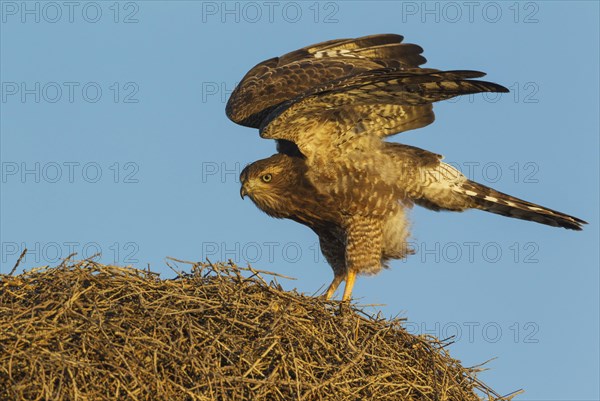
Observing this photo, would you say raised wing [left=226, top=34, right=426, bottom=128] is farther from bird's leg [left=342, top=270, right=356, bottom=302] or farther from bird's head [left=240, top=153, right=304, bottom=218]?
bird's leg [left=342, top=270, right=356, bottom=302]

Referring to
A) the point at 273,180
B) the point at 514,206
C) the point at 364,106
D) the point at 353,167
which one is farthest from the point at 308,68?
the point at 514,206

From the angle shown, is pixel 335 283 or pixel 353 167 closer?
pixel 353 167

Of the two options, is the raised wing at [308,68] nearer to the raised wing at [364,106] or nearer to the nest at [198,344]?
the raised wing at [364,106]

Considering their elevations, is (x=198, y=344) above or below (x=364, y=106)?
below

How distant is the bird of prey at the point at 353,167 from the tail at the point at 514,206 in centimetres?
1

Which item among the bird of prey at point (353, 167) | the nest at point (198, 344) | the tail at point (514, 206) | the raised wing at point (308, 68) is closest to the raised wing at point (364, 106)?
the bird of prey at point (353, 167)

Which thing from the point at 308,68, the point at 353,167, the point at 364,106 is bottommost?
the point at 353,167

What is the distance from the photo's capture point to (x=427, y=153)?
10086mm

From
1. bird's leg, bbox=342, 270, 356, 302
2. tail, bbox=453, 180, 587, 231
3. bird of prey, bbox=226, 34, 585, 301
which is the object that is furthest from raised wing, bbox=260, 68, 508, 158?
bird's leg, bbox=342, 270, 356, 302

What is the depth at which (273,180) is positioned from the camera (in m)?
9.52

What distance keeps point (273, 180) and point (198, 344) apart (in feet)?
11.0

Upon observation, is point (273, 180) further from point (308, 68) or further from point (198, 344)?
point (198, 344)

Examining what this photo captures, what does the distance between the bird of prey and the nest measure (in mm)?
2157

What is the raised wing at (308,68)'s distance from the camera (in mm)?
10125
